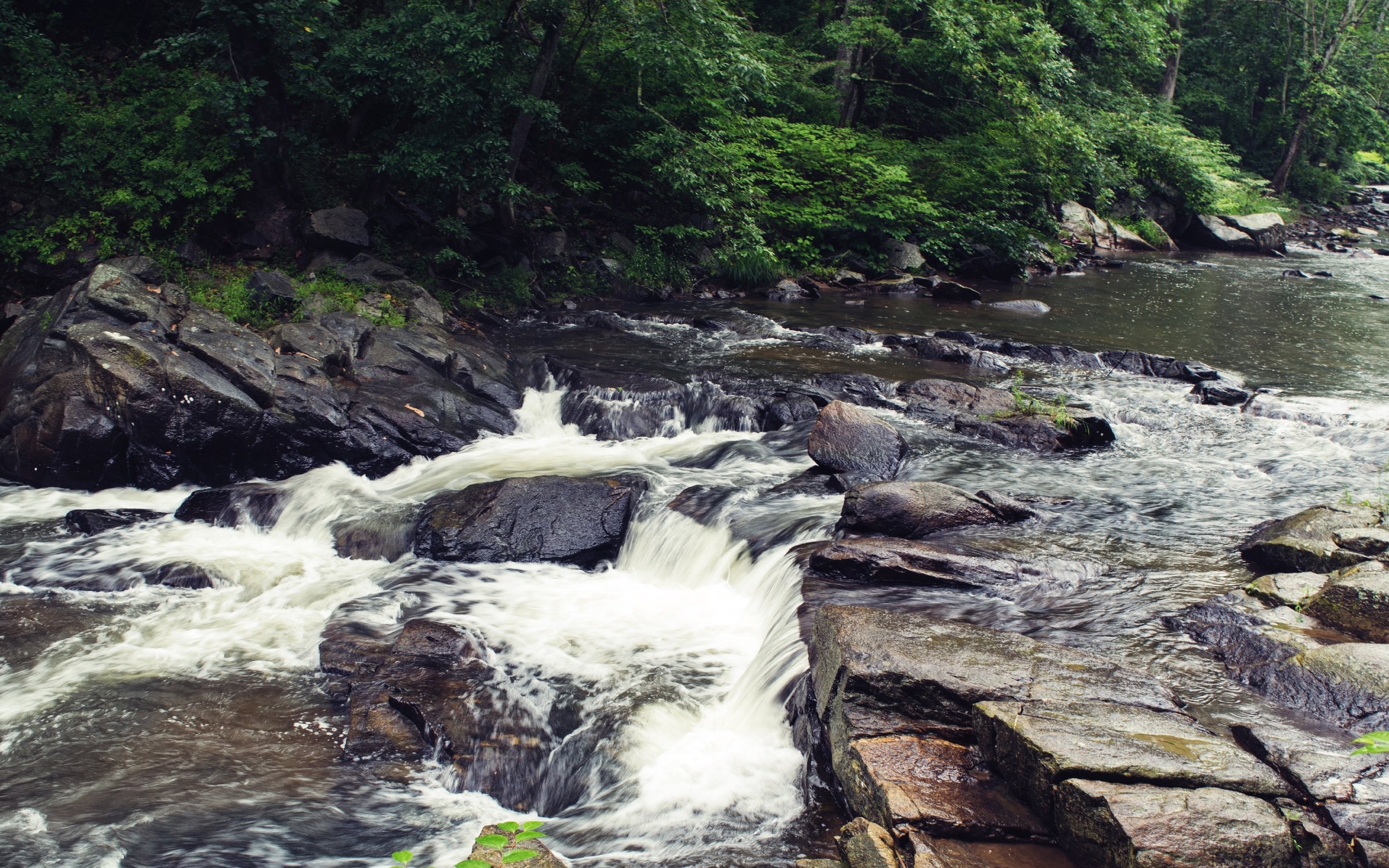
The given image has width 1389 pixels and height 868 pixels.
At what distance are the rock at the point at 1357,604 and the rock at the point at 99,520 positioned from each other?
9.63 m

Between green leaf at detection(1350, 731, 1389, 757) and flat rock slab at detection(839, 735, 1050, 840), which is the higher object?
green leaf at detection(1350, 731, 1389, 757)

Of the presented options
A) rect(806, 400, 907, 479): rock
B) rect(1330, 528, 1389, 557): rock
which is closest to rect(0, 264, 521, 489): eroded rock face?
rect(806, 400, 907, 479): rock

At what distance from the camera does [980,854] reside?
3660 millimetres

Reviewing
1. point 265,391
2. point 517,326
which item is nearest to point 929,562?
point 265,391

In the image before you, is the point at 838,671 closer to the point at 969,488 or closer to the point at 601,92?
the point at 969,488

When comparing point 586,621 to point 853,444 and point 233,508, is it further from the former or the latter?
point 233,508

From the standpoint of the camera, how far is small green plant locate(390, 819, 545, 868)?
3.30 meters

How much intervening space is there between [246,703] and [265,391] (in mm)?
4851

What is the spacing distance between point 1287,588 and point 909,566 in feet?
8.00

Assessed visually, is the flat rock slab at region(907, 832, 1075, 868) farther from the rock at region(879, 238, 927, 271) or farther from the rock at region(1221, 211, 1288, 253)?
the rock at region(1221, 211, 1288, 253)

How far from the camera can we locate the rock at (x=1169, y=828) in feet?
10.8

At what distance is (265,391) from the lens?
9.71 meters

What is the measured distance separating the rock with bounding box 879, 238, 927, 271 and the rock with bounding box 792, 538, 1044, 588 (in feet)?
49.6

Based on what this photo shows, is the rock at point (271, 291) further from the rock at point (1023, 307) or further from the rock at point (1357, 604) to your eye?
the rock at point (1023, 307)
